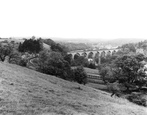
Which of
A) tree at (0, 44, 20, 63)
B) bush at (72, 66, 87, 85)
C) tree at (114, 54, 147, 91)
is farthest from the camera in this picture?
tree at (0, 44, 20, 63)

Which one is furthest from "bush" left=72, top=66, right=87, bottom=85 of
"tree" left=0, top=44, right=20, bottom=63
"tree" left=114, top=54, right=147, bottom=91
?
"tree" left=0, top=44, right=20, bottom=63

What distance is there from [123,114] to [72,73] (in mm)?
17416

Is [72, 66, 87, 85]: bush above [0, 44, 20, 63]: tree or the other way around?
the other way around

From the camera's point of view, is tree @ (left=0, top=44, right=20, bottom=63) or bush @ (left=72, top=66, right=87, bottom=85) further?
tree @ (left=0, top=44, right=20, bottom=63)

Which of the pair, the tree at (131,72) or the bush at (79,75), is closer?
the tree at (131,72)

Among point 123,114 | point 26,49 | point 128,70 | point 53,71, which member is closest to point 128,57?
point 128,70

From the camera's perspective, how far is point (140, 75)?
23.1 meters

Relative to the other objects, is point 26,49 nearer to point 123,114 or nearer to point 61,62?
point 61,62

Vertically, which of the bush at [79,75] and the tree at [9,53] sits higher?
the tree at [9,53]

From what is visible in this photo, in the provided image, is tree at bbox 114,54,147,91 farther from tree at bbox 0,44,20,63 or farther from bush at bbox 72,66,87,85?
tree at bbox 0,44,20,63

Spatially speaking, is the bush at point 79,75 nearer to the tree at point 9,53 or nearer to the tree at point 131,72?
the tree at point 131,72

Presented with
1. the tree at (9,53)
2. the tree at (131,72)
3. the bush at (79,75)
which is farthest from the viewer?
the tree at (9,53)

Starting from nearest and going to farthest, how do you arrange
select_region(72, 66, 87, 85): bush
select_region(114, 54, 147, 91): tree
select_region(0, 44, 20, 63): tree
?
select_region(114, 54, 147, 91): tree → select_region(72, 66, 87, 85): bush → select_region(0, 44, 20, 63): tree

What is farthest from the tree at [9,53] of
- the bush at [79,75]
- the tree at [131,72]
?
the tree at [131,72]
